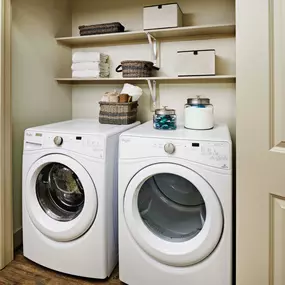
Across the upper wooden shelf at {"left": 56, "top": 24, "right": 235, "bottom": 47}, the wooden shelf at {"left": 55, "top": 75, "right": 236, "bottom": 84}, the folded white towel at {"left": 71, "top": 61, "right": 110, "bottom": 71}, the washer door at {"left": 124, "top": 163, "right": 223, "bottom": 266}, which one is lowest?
the washer door at {"left": 124, "top": 163, "right": 223, "bottom": 266}

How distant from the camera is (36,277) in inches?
70.4

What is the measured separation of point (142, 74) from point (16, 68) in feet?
3.11

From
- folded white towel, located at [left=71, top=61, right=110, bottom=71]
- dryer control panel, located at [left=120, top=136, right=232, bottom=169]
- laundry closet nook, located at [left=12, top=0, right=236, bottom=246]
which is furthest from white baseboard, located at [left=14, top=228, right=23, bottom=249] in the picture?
folded white towel, located at [left=71, top=61, right=110, bottom=71]

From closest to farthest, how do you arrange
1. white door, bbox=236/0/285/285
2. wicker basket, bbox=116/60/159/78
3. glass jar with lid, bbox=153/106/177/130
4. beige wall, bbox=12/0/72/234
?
1. white door, bbox=236/0/285/285
2. glass jar with lid, bbox=153/106/177/130
3. beige wall, bbox=12/0/72/234
4. wicker basket, bbox=116/60/159/78

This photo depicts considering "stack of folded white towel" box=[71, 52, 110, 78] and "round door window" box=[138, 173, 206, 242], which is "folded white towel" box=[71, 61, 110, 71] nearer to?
"stack of folded white towel" box=[71, 52, 110, 78]

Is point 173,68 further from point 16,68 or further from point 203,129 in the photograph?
point 16,68

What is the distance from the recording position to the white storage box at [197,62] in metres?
2.04

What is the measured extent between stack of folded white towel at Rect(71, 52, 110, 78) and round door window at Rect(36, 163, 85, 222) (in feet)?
3.04

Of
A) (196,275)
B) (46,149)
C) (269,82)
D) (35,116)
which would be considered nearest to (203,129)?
(269,82)

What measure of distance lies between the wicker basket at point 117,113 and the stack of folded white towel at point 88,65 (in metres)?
0.40

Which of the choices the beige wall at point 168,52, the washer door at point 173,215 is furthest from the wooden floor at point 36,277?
the beige wall at point 168,52

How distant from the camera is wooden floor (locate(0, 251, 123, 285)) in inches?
68.4

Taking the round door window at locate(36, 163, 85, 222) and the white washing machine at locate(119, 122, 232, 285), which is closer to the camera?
the white washing machine at locate(119, 122, 232, 285)

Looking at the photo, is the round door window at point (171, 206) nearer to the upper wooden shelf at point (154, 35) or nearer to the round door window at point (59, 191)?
the round door window at point (59, 191)
